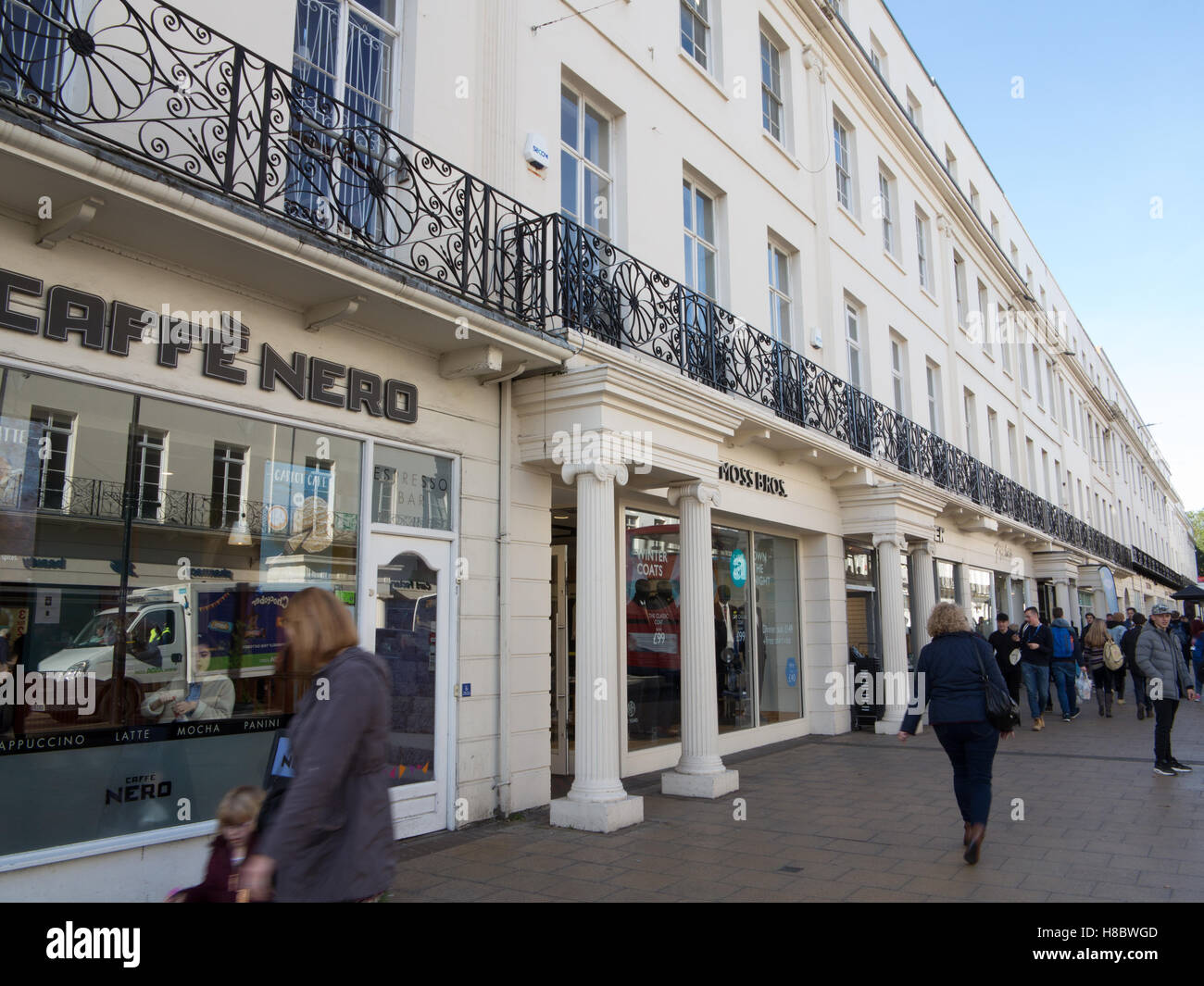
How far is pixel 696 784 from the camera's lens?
344 inches

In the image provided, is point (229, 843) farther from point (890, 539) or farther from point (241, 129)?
point (890, 539)

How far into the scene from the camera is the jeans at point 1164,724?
29.6 feet

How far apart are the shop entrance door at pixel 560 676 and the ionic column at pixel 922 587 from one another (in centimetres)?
784

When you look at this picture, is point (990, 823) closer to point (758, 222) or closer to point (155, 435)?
point (155, 435)

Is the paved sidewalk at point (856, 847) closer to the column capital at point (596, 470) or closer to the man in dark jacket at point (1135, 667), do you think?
the column capital at point (596, 470)

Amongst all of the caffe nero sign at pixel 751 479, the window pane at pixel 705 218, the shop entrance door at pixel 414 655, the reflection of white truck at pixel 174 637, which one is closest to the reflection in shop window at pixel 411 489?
the shop entrance door at pixel 414 655

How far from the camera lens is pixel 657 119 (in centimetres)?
1080

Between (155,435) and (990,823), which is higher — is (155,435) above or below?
above

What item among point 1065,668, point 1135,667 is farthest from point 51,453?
point 1065,668

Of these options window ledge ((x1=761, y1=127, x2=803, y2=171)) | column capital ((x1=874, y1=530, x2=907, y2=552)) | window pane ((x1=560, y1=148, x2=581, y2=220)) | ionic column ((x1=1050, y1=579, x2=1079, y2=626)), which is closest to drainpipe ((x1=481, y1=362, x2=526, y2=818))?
window pane ((x1=560, y1=148, x2=581, y2=220))

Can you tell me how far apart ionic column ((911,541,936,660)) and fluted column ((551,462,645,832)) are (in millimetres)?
9356

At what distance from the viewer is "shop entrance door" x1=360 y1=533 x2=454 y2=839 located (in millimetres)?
7031
